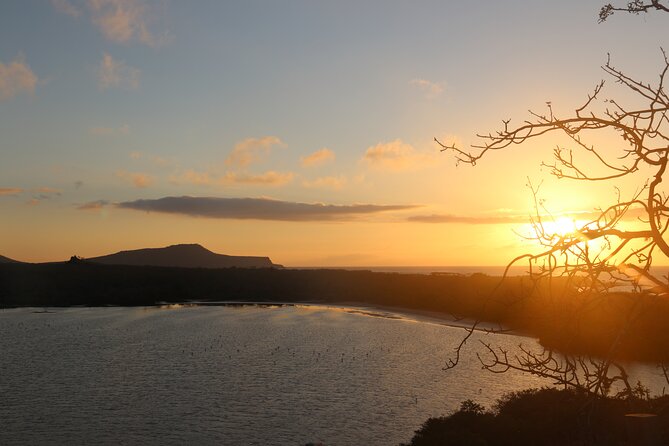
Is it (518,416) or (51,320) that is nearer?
(518,416)

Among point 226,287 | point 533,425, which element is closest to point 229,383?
point 533,425

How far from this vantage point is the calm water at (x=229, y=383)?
27.3m

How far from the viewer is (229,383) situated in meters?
37.9

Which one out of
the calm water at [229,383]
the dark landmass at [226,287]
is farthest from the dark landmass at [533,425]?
the dark landmass at [226,287]

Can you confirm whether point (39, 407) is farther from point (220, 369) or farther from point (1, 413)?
point (220, 369)

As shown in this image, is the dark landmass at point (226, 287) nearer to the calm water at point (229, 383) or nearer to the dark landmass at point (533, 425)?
the calm water at point (229, 383)

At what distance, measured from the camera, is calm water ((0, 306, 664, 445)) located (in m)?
27.3

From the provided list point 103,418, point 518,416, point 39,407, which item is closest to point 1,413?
point 39,407

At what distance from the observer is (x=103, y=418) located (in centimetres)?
2925

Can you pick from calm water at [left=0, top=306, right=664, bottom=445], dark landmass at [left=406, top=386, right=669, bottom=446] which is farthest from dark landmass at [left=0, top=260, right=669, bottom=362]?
dark landmass at [left=406, top=386, right=669, bottom=446]

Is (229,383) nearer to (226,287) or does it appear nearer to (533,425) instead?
(533,425)

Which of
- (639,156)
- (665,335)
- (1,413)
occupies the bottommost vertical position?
(1,413)

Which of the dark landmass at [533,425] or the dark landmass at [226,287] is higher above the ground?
the dark landmass at [226,287]

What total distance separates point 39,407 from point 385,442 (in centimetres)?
1821
